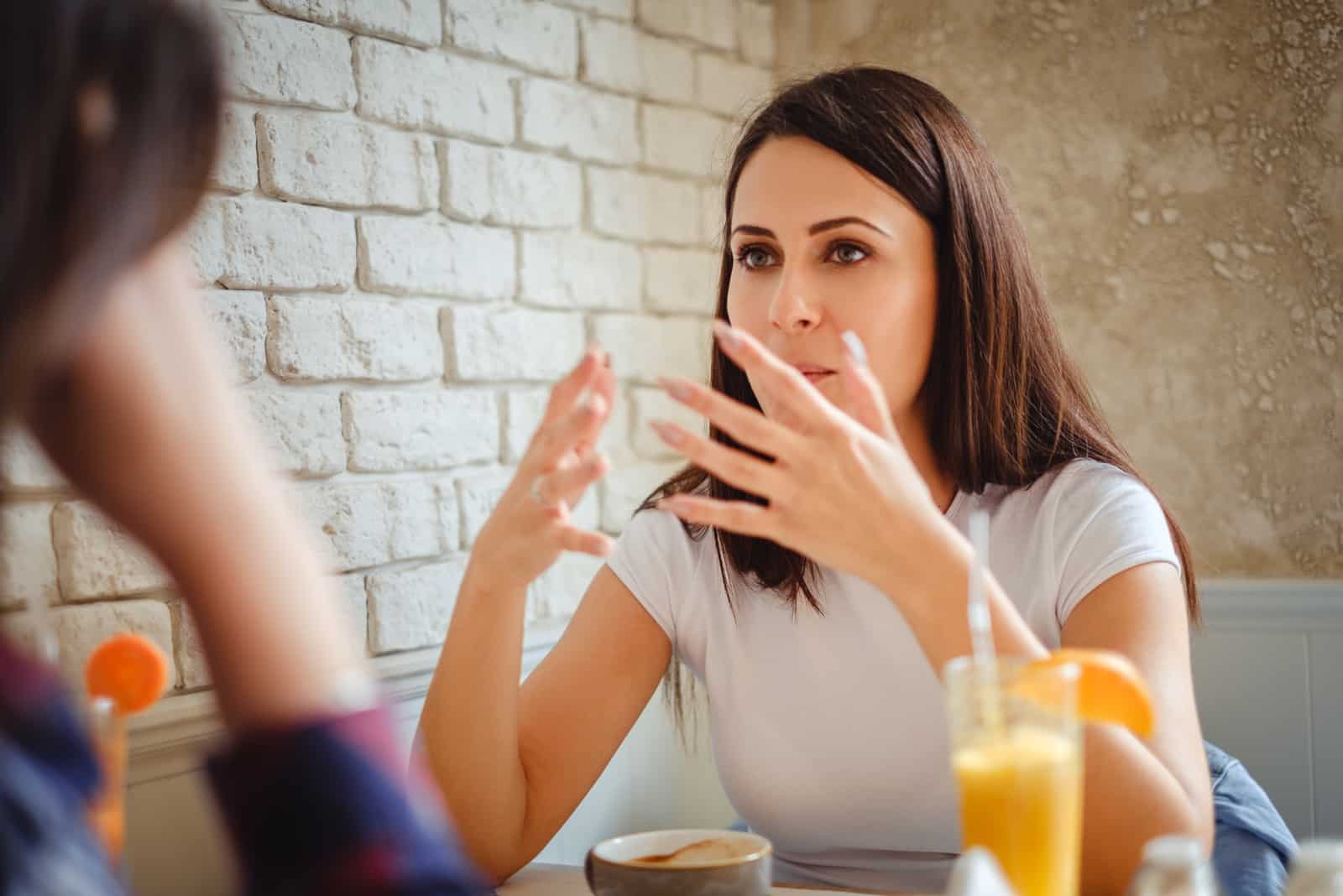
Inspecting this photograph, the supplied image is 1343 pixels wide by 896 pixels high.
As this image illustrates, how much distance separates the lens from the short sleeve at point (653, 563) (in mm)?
1574

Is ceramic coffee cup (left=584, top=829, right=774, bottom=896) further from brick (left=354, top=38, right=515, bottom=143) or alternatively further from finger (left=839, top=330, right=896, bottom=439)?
brick (left=354, top=38, right=515, bottom=143)

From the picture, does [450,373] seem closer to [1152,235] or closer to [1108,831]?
[1108,831]

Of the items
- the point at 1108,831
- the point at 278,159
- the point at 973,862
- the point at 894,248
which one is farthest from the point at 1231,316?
the point at 973,862

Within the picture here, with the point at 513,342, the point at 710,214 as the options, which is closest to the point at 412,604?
the point at 513,342

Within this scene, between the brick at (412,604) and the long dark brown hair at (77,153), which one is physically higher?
the long dark brown hair at (77,153)

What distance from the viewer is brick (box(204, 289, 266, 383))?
139cm

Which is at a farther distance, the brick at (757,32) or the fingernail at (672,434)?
the brick at (757,32)

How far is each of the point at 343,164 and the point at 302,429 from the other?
0.33m

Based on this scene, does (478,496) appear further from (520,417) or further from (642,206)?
(642,206)

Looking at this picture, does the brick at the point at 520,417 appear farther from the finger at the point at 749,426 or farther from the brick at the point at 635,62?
the finger at the point at 749,426

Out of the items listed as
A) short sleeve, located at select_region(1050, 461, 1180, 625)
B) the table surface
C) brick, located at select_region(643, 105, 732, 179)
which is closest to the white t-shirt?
short sleeve, located at select_region(1050, 461, 1180, 625)

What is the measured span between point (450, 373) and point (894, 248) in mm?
624

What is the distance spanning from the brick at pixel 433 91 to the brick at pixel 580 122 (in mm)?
52

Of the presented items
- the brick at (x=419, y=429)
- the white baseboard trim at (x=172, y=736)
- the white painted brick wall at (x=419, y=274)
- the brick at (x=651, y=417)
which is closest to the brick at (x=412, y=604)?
the white painted brick wall at (x=419, y=274)
